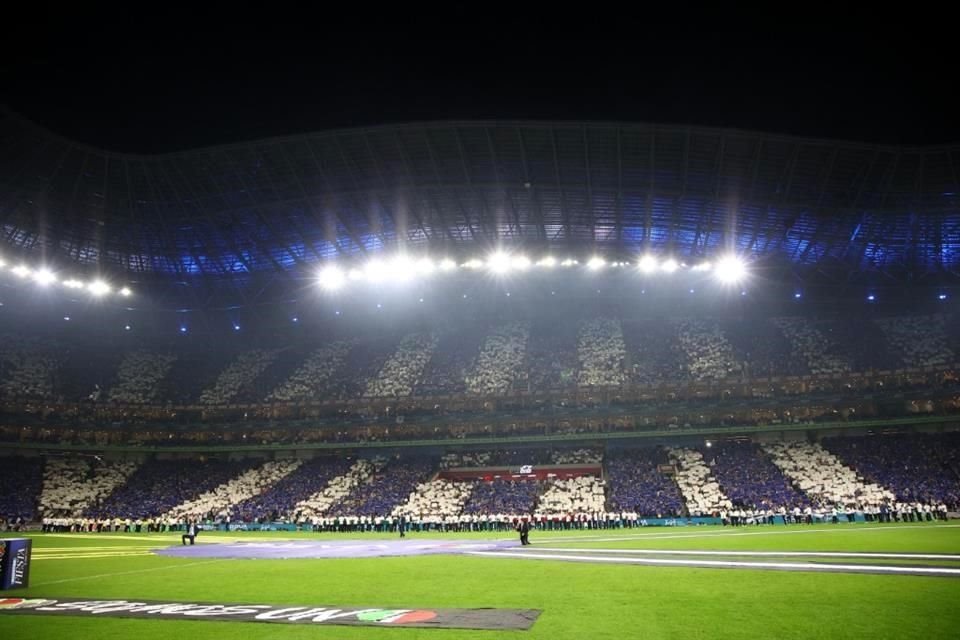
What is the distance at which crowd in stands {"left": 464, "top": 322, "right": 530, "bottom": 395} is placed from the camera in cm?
5400

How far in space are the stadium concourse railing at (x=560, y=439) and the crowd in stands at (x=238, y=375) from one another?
20.2 feet

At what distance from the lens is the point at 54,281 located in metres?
52.0

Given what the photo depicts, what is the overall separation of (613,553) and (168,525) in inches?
1523

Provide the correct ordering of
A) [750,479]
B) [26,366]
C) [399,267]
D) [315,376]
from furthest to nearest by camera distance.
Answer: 1. [315,376]
2. [26,366]
3. [399,267]
4. [750,479]

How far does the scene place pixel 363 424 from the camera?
5288cm

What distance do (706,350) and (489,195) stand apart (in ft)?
87.4

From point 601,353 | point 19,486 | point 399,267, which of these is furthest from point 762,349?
point 19,486

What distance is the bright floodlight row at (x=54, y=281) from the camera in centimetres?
4878

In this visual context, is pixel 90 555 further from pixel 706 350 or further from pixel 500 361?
pixel 706 350

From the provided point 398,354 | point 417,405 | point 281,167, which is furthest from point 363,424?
point 281,167

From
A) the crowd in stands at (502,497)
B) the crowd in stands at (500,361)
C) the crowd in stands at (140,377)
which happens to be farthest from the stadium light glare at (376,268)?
the crowd in stands at (140,377)

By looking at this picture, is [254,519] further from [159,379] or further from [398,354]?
[159,379]

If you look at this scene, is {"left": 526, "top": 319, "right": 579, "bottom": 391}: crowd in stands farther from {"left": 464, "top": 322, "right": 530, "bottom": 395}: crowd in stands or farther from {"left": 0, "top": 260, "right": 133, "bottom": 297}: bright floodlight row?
{"left": 0, "top": 260, "right": 133, "bottom": 297}: bright floodlight row

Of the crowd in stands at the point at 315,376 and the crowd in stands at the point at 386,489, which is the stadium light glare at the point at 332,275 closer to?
the crowd in stands at the point at 315,376
